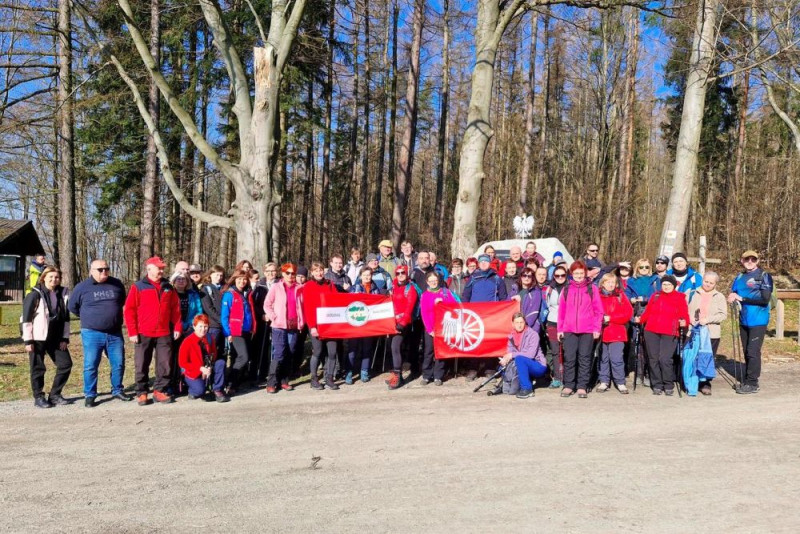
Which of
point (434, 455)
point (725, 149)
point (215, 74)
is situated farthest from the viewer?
point (725, 149)

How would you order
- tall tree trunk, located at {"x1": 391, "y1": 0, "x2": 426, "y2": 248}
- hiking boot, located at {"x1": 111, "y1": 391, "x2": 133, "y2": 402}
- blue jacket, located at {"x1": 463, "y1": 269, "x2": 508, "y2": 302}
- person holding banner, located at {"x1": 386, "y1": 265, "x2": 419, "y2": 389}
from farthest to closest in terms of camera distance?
1. tall tree trunk, located at {"x1": 391, "y1": 0, "x2": 426, "y2": 248}
2. blue jacket, located at {"x1": 463, "y1": 269, "x2": 508, "y2": 302}
3. person holding banner, located at {"x1": 386, "y1": 265, "x2": 419, "y2": 389}
4. hiking boot, located at {"x1": 111, "y1": 391, "x2": 133, "y2": 402}

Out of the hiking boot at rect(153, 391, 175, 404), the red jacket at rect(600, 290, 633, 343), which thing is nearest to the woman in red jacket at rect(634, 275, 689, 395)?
the red jacket at rect(600, 290, 633, 343)

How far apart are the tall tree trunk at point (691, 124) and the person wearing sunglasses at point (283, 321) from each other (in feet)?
26.6

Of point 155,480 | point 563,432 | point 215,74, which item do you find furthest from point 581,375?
point 215,74

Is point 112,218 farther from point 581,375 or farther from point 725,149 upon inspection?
point 725,149

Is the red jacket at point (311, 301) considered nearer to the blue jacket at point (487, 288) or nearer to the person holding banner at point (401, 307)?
the person holding banner at point (401, 307)

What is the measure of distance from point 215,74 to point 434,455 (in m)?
20.6

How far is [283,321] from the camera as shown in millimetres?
8570

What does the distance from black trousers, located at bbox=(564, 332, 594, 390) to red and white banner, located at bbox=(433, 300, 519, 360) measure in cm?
103

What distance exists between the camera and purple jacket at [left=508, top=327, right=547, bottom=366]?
8.00 metres

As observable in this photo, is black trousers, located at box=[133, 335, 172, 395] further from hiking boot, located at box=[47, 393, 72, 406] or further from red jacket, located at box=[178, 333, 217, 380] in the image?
hiking boot, located at box=[47, 393, 72, 406]

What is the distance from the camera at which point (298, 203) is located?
117 feet

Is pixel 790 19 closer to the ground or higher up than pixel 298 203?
higher up

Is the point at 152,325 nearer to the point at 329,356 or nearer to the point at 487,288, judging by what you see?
the point at 329,356
